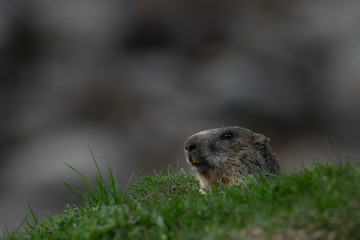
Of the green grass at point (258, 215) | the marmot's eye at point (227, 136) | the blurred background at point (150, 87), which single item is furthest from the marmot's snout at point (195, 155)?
the blurred background at point (150, 87)

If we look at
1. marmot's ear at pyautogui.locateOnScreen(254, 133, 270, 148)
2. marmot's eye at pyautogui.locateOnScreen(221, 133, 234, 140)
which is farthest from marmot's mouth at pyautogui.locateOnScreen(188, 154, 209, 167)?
marmot's ear at pyautogui.locateOnScreen(254, 133, 270, 148)

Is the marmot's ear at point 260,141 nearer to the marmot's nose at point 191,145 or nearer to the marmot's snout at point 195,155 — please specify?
the marmot's snout at point 195,155

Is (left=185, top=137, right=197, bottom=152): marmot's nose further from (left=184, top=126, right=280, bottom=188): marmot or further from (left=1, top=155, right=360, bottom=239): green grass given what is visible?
(left=1, top=155, right=360, bottom=239): green grass

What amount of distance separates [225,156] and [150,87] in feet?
68.6

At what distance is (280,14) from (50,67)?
45.7ft

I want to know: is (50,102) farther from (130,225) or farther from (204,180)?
(130,225)

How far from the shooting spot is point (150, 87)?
28391mm

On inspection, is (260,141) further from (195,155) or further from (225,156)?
(195,155)

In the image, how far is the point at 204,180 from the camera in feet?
25.1

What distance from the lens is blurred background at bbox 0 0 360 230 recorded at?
25328 millimetres

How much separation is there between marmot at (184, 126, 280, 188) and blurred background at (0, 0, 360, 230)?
1585 cm

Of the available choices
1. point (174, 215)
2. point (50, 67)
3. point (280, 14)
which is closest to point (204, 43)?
point (280, 14)

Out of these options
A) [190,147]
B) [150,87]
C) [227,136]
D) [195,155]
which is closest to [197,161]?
[195,155]

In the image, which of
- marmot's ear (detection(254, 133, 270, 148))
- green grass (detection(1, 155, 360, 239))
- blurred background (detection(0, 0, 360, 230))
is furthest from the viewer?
blurred background (detection(0, 0, 360, 230))
